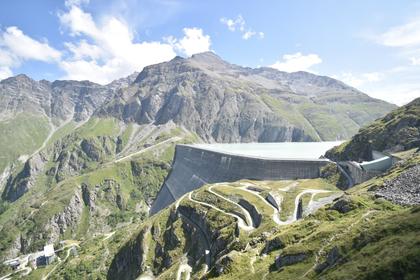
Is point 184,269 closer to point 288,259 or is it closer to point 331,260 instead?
point 288,259

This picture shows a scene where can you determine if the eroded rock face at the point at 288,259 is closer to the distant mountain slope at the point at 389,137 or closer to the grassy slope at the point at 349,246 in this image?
the grassy slope at the point at 349,246

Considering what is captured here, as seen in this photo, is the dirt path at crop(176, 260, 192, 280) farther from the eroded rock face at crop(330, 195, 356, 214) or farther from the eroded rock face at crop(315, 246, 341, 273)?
the eroded rock face at crop(315, 246, 341, 273)

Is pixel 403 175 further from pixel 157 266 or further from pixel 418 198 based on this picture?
pixel 157 266

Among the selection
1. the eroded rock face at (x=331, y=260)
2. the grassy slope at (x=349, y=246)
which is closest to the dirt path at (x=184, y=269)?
the grassy slope at (x=349, y=246)

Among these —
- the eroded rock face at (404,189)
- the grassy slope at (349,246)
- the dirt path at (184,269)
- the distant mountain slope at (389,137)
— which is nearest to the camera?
the grassy slope at (349,246)

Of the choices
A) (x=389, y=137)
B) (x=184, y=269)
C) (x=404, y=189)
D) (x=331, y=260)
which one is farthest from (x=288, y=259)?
(x=389, y=137)

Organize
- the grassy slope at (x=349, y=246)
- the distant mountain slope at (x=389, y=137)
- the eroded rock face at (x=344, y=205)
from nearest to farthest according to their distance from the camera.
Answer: the grassy slope at (x=349, y=246) → the eroded rock face at (x=344, y=205) → the distant mountain slope at (x=389, y=137)

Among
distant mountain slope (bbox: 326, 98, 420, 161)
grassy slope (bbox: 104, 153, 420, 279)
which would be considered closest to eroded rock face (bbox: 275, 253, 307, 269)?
grassy slope (bbox: 104, 153, 420, 279)
